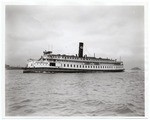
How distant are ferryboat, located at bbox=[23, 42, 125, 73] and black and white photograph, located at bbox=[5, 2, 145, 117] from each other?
0.29 feet

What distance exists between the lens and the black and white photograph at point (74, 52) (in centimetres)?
142

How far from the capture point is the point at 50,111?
4.62 feet

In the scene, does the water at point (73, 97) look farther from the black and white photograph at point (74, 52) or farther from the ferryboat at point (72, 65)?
the ferryboat at point (72, 65)

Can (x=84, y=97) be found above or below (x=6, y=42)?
below

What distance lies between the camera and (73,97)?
1.48 meters

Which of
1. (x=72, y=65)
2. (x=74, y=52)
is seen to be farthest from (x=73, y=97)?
(x=72, y=65)

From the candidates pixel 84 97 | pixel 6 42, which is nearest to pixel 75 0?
pixel 6 42

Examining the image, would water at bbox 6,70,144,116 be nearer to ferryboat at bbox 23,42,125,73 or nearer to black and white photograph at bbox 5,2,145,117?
black and white photograph at bbox 5,2,145,117

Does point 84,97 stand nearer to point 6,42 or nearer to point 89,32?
point 89,32

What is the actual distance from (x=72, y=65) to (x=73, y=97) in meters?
0.56

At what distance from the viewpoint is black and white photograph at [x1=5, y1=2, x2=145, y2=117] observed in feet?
4.67

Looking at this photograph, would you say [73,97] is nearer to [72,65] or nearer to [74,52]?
[74,52]
